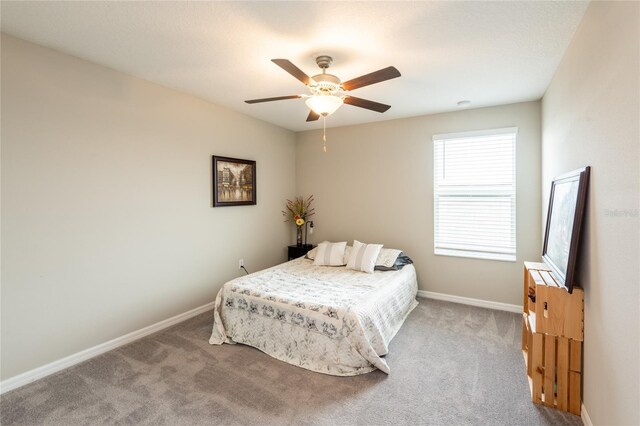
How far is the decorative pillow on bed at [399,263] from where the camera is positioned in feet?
12.4

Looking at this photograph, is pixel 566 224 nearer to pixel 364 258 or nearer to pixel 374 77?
pixel 374 77

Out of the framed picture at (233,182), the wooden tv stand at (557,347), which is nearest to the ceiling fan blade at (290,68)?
the framed picture at (233,182)

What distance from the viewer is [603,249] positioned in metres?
1.57

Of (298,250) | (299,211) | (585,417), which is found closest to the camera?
(585,417)

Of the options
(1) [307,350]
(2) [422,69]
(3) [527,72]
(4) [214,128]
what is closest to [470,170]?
(3) [527,72]

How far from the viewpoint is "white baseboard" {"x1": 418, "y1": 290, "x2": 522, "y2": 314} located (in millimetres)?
3617

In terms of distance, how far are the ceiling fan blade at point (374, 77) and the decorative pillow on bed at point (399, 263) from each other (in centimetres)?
233

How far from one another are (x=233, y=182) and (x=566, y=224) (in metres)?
3.46

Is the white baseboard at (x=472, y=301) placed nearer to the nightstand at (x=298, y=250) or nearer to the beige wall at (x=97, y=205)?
the nightstand at (x=298, y=250)

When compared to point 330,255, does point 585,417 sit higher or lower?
lower

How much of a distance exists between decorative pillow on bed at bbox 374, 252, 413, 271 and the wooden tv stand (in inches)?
71.6

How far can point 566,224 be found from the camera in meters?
2.03

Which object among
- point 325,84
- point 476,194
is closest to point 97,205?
point 325,84

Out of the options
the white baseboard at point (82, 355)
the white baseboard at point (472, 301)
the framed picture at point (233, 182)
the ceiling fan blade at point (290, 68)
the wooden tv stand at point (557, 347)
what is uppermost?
the ceiling fan blade at point (290, 68)
